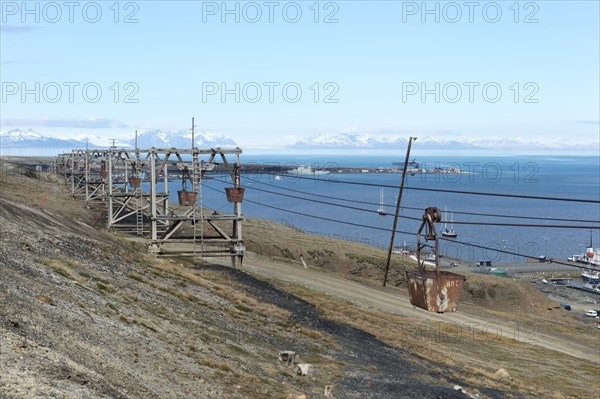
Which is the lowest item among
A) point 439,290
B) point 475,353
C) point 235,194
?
point 475,353

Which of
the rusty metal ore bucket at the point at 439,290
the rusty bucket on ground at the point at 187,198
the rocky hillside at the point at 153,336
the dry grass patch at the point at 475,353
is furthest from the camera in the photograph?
the rusty bucket on ground at the point at 187,198

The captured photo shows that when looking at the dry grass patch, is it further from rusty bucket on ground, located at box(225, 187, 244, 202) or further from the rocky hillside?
rusty bucket on ground, located at box(225, 187, 244, 202)

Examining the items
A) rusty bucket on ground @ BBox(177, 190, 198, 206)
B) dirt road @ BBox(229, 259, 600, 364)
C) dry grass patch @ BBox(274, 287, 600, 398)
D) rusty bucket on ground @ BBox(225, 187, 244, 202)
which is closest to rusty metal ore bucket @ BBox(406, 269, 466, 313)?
dry grass patch @ BBox(274, 287, 600, 398)

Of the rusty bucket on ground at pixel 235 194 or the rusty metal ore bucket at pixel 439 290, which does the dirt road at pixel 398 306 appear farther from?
the rusty metal ore bucket at pixel 439 290

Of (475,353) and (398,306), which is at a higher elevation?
(398,306)

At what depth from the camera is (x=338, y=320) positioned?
2916 centimetres

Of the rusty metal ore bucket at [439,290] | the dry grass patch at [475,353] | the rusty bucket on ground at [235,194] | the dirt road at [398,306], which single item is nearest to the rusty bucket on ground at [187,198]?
the rusty bucket on ground at [235,194]

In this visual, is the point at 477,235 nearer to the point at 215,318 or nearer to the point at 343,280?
the point at 343,280

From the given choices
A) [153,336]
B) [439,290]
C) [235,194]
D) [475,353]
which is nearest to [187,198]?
[235,194]

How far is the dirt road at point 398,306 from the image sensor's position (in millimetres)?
38844

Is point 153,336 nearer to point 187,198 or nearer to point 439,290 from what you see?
point 439,290

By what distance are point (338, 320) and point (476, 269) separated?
6725 centimetres

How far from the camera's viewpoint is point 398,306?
4041 cm

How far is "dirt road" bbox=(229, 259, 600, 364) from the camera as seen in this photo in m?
38.8
